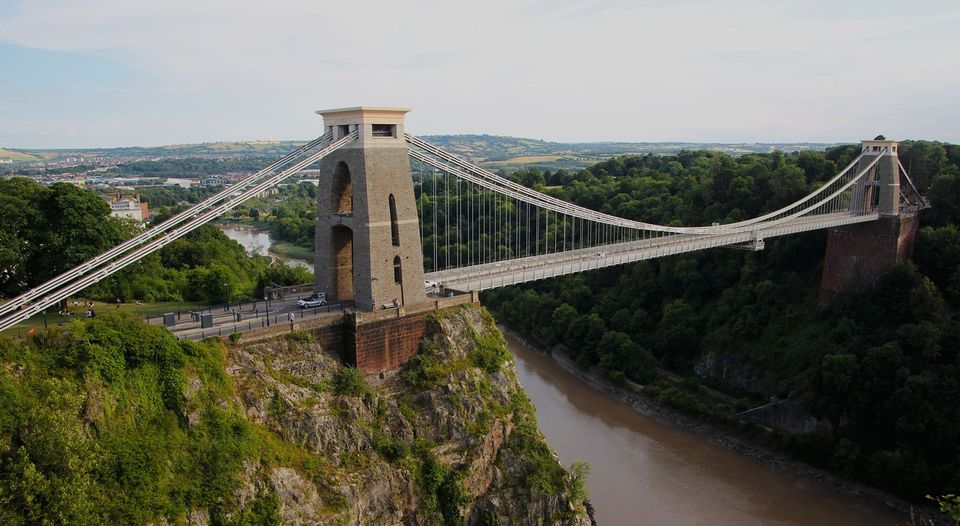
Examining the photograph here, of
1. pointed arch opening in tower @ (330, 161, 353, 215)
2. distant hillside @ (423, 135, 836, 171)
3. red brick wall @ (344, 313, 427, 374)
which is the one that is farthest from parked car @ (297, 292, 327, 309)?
distant hillside @ (423, 135, 836, 171)

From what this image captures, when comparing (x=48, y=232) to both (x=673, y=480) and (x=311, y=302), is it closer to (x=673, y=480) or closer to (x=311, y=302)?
(x=311, y=302)

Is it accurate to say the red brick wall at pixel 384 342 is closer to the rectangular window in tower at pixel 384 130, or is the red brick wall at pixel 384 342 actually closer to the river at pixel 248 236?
the rectangular window in tower at pixel 384 130

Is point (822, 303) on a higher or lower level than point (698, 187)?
lower

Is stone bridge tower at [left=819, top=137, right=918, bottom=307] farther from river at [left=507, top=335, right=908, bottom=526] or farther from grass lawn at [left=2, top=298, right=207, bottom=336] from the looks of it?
grass lawn at [left=2, top=298, right=207, bottom=336]

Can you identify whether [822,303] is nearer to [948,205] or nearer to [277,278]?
[948,205]

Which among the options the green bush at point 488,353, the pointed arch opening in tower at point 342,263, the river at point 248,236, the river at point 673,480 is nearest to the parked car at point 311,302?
the pointed arch opening in tower at point 342,263

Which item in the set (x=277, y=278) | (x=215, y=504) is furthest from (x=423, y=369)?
(x=277, y=278)

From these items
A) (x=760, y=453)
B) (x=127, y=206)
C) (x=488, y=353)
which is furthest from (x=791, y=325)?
(x=127, y=206)
